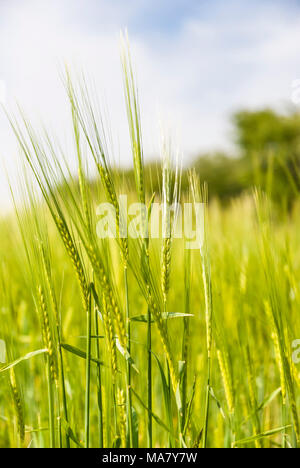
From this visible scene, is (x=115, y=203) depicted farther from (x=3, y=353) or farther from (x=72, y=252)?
→ (x=3, y=353)

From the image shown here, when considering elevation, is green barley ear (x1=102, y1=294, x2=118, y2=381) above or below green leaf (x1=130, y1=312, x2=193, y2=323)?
below

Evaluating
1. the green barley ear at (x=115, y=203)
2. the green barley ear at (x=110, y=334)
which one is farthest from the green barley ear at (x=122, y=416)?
the green barley ear at (x=115, y=203)

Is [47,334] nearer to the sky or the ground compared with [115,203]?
nearer to the ground

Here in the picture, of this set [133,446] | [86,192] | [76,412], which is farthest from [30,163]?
[76,412]

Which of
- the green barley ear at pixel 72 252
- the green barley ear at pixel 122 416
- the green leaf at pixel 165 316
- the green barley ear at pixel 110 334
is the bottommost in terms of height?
the green barley ear at pixel 122 416

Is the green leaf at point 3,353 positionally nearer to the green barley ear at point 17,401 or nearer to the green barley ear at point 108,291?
the green barley ear at point 17,401

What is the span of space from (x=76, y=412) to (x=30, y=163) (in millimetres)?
444

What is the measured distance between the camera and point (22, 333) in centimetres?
127

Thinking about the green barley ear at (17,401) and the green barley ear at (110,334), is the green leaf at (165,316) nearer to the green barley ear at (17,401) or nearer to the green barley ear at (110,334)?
the green barley ear at (110,334)

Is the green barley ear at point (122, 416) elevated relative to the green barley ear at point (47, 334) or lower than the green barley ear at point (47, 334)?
lower

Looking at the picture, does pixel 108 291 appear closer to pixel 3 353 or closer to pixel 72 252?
pixel 72 252

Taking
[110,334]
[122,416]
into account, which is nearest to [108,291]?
[110,334]

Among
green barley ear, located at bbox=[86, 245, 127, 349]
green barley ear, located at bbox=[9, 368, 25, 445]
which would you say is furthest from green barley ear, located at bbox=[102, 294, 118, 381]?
green barley ear, located at bbox=[9, 368, 25, 445]

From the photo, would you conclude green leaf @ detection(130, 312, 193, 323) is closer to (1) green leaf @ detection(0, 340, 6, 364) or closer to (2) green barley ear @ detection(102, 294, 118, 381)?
(2) green barley ear @ detection(102, 294, 118, 381)
